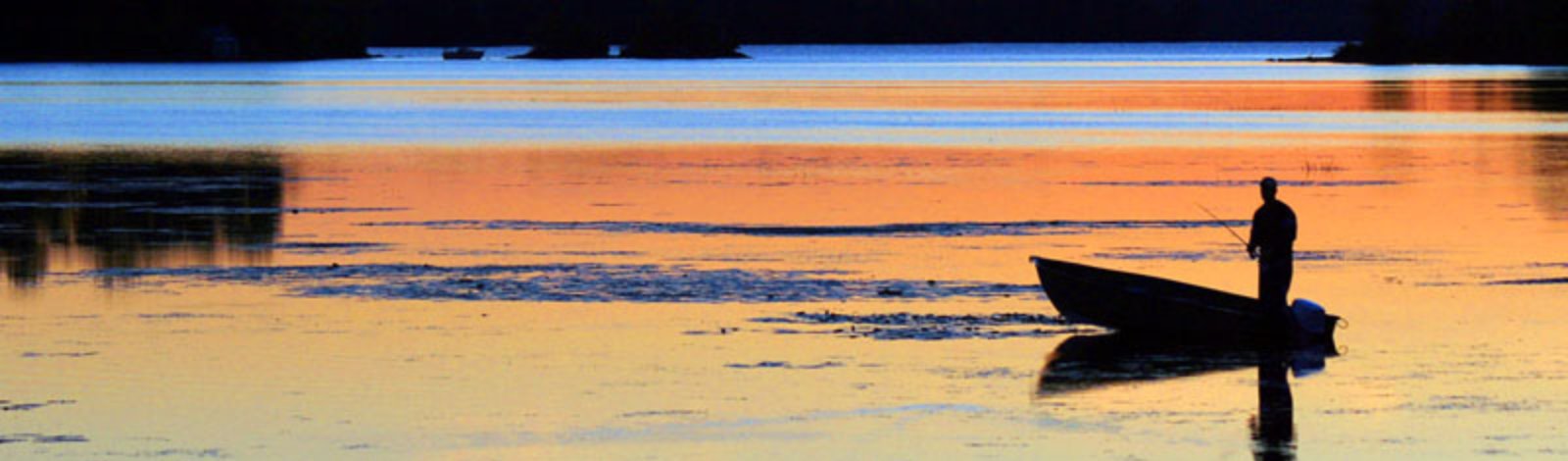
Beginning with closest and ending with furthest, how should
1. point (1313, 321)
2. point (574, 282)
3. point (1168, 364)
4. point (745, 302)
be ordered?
1. point (1168, 364)
2. point (1313, 321)
3. point (745, 302)
4. point (574, 282)

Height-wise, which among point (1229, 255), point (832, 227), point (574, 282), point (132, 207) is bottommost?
point (574, 282)

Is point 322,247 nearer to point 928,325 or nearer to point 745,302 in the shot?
point 745,302

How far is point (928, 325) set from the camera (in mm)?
23625

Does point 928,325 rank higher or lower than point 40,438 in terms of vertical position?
higher

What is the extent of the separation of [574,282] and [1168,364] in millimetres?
7885

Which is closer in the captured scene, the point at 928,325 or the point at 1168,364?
the point at 1168,364

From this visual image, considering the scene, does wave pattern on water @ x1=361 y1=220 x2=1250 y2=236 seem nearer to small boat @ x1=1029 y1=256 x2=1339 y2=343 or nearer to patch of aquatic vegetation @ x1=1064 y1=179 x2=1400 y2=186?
patch of aquatic vegetation @ x1=1064 y1=179 x2=1400 y2=186

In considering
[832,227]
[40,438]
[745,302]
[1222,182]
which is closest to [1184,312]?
[745,302]

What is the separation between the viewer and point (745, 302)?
25.5 meters

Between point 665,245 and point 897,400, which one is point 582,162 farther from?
point 897,400

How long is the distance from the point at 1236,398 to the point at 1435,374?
1931 mm

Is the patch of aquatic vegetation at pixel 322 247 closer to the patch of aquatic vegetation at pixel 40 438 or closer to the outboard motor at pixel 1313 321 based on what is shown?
the outboard motor at pixel 1313 321

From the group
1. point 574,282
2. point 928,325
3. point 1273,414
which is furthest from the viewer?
point 574,282

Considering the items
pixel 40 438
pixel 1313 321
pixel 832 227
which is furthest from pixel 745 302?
pixel 832 227
